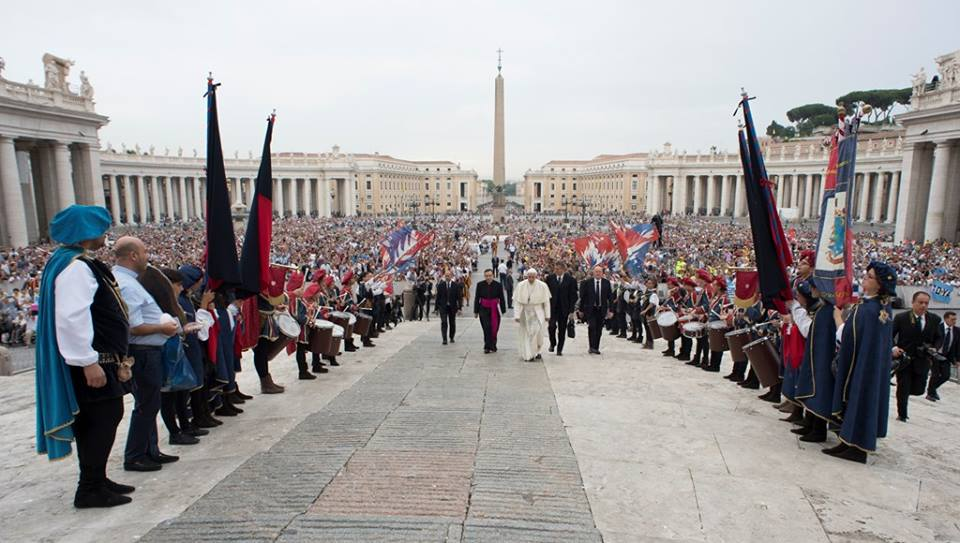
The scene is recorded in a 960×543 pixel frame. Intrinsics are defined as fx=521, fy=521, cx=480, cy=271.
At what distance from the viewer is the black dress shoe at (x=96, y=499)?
3.23m

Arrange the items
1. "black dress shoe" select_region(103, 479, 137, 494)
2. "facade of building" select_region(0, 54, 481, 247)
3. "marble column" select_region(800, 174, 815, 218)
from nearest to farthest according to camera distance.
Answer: "black dress shoe" select_region(103, 479, 137, 494), "facade of building" select_region(0, 54, 481, 247), "marble column" select_region(800, 174, 815, 218)

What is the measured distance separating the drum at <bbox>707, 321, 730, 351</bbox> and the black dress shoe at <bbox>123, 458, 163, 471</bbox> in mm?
6866

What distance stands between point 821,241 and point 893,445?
6.60ft

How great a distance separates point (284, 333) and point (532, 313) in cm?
394

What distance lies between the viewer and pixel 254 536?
277 cm

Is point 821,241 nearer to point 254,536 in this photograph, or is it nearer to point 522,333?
point 522,333

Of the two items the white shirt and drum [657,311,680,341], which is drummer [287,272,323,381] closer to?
the white shirt

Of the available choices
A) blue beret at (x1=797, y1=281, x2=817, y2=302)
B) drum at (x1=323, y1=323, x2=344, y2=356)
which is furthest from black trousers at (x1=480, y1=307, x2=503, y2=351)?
blue beret at (x1=797, y1=281, x2=817, y2=302)

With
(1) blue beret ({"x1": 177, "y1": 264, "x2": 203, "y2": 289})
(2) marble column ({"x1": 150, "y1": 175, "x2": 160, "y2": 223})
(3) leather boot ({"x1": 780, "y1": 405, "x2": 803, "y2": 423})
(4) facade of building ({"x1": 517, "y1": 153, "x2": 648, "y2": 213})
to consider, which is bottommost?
(3) leather boot ({"x1": 780, "y1": 405, "x2": 803, "y2": 423})

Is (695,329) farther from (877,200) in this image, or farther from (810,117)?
(810,117)

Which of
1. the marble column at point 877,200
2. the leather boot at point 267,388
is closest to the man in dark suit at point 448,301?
the leather boot at point 267,388

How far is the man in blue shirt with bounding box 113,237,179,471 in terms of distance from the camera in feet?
12.4

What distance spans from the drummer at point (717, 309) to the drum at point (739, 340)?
25.4 inches

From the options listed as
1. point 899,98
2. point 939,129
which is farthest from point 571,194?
point 939,129
